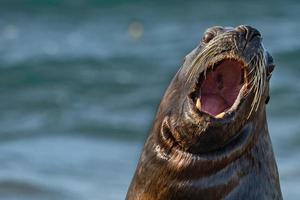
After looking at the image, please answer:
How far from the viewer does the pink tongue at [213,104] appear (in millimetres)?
6484

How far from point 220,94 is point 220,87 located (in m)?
0.04

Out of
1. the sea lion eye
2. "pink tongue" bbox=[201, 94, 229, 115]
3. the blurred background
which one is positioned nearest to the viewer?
"pink tongue" bbox=[201, 94, 229, 115]

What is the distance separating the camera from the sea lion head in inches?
251

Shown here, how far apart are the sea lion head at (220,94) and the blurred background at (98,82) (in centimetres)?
416

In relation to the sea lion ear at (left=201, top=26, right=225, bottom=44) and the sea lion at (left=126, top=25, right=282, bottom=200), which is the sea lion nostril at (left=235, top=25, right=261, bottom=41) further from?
the sea lion ear at (left=201, top=26, right=225, bottom=44)

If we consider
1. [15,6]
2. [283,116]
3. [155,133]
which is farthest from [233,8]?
[155,133]

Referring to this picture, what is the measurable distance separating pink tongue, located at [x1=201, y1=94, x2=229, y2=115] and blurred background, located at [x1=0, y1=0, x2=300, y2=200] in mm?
4218

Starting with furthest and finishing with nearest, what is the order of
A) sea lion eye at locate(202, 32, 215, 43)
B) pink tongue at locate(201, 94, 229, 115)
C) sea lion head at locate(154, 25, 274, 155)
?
sea lion eye at locate(202, 32, 215, 43)
pink tongue at locate(201, 94, 229, 115)
sea lion head at locate(154, 25, 274, 155)

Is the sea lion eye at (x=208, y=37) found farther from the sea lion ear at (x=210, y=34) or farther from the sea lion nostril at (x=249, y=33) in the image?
the sea lion nostril at (x=249, y=33)

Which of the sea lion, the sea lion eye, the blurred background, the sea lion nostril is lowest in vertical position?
the sea lion

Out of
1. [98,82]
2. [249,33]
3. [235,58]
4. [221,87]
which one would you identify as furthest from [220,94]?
[98,82]

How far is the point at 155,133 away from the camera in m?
6.73

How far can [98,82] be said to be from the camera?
1559 cm

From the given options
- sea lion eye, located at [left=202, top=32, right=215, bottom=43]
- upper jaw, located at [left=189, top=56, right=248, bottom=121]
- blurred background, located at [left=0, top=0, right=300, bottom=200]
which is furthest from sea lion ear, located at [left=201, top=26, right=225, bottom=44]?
blurred background, located at [left=0, top=0, right=300, bottom=200]
